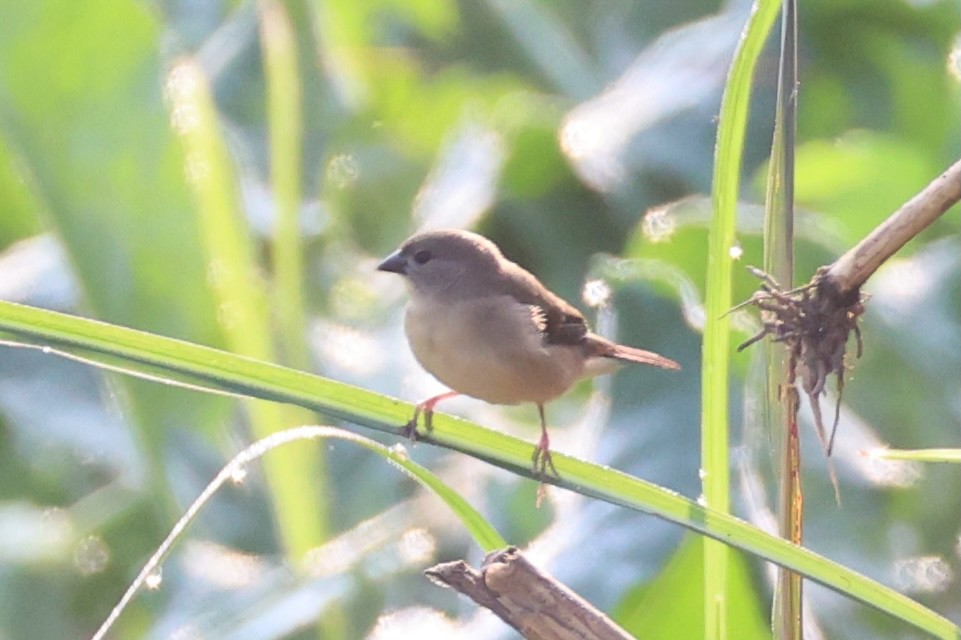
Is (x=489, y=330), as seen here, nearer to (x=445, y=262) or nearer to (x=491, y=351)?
Result: (x=491, y=351)

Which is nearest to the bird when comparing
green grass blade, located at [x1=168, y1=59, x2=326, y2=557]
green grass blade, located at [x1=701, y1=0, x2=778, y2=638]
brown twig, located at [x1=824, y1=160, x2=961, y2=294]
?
green grass blade, located at [x1=168, y1=59, x2=326, y2=557]

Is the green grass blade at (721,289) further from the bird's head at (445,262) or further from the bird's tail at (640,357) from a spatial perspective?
the bird's head at (445,262)

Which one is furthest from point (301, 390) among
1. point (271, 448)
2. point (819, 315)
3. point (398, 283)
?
point (398, 283)

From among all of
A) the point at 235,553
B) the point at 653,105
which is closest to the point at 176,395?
the point at 235,553

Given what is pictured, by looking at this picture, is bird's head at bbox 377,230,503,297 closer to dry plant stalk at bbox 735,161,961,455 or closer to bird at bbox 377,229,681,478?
bird at bbox 377,229,681,478

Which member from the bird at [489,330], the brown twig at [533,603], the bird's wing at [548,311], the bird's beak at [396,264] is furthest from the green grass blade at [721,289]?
the bird's beak at [396,264]

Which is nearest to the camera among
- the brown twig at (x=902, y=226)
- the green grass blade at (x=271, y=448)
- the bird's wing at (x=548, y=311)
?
the brown twig at (x=902, y=226)

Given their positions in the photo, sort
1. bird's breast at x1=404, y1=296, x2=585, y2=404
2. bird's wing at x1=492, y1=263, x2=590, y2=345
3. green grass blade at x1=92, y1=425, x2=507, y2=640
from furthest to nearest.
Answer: bird's wing at x1=492, y1=263, x2=590, y2=345 < bird's breast at x1=404, y1=296, x2=585, y2=404 < green grass blade at x1=92, y1=425, x2=507, y2=640

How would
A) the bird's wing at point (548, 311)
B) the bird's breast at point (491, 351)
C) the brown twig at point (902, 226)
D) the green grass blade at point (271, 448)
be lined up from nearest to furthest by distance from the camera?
the brown twig at point (902, 226)
the green grass blade at point (271, 448)
the bird's breast at point (491, 351)
the bird's wing at point (548, 311)
